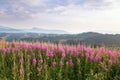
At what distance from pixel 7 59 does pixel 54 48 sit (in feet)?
10.3

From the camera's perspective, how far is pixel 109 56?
42.9ft

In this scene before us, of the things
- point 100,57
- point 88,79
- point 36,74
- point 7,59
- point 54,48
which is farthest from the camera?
point 54,48

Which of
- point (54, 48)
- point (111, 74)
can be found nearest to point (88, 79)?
point (111, 74)

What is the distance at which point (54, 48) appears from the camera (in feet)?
50.2

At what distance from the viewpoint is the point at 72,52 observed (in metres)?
13.8

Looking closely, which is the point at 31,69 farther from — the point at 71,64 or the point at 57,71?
the point at 71,64

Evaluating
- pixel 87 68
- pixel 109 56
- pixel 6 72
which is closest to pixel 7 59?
pixel 6 72

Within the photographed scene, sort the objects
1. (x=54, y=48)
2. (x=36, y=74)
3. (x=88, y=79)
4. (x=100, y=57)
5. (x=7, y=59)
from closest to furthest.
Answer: (x=88, y=79) < (x=36, y=74) < (x=100, y=57) < (x=7, y=59) < (x=54, y=48)

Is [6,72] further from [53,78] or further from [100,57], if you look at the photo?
[100,57]

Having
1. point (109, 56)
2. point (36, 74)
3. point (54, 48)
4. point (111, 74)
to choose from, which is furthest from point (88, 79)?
point (54, 48)

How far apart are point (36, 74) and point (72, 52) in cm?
340

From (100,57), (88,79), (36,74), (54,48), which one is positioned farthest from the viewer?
(54,48)

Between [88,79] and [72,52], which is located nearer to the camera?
[88,79]

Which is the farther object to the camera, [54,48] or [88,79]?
[54,48]
